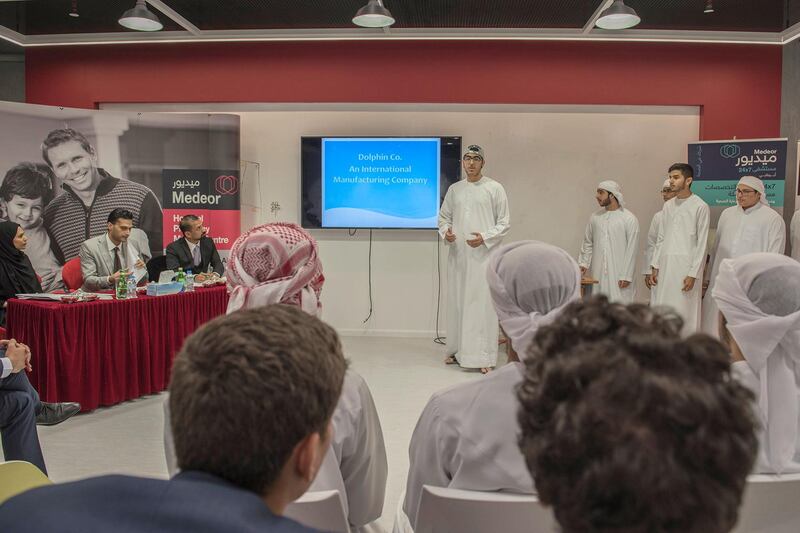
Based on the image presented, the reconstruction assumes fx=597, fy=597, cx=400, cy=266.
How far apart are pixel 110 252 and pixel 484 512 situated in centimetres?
440

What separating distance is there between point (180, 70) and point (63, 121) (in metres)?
1.30

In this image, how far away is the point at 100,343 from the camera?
12.9 feet

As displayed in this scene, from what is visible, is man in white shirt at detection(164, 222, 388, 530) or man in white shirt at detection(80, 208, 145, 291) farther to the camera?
man in white shirt at detection(80, 208, 145, 291)

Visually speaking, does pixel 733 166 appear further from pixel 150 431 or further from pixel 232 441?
pixel 232 441

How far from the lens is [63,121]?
595cm

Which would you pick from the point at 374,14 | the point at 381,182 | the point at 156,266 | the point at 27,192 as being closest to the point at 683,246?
the point at 381,182

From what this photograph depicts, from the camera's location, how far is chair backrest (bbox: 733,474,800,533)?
1.25 metres

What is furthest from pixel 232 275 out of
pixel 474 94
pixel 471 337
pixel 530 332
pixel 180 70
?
pixel 180 70

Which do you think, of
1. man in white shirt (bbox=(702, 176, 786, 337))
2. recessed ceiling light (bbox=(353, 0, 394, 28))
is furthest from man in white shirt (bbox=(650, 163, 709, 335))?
recessed ceiling light (bbox=(353, 0, 394, 28))

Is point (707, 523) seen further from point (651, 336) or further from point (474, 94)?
point (474, 94)

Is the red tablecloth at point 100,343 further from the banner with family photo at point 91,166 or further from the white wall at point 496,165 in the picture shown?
the white wall at point 496,165

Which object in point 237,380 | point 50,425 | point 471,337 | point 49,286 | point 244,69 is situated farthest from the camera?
point 244,69

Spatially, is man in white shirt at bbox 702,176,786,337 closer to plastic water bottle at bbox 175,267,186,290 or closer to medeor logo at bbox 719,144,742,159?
medeor logo at bbox 719,144,742,159

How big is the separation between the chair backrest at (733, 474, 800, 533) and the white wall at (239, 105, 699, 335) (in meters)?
5.35
